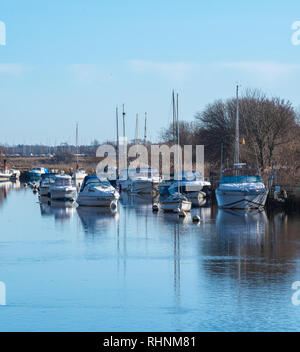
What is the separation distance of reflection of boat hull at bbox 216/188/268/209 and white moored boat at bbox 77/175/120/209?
7438 mm

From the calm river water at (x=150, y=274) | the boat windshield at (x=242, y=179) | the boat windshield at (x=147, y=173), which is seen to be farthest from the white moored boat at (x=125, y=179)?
the calm river water at (x=150, y=274)

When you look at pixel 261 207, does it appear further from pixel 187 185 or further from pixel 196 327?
pixel 196 327

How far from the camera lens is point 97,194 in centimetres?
4753

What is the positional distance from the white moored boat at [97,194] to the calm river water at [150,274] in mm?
8223

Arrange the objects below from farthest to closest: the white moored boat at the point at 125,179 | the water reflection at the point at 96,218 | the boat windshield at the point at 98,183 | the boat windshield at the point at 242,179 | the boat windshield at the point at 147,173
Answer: the white moored boat at the point at 125,179 → the boat windshield at the point at 147,173 → the boat windshield at the point at 98,183 → the boat windshield at the point at 242,179 → the water reflection at the point at 96,218

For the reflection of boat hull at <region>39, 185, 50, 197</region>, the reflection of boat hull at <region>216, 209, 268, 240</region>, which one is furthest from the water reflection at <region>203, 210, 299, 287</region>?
the reflection of boat hull at <region>39, 185, 50, 197</region>

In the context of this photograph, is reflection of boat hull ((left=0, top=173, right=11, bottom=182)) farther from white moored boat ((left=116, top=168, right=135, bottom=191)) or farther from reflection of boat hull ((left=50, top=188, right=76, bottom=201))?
reflection of boat hull ((left=50, top=188, right=76, bottom=201))

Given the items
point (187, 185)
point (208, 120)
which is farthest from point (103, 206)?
point (208, 120)

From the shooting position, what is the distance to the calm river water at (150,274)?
16820mm

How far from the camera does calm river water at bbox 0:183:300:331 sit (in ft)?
55.2

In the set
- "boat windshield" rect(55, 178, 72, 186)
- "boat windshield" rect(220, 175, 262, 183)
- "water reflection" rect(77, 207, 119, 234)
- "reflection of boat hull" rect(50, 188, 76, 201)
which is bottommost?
"water reflection" rect(77, 207, 119, 234)

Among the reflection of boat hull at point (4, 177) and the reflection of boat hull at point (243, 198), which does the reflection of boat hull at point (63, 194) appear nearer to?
the reflection of boat hull at point (243, 198)

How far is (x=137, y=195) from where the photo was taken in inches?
2530
